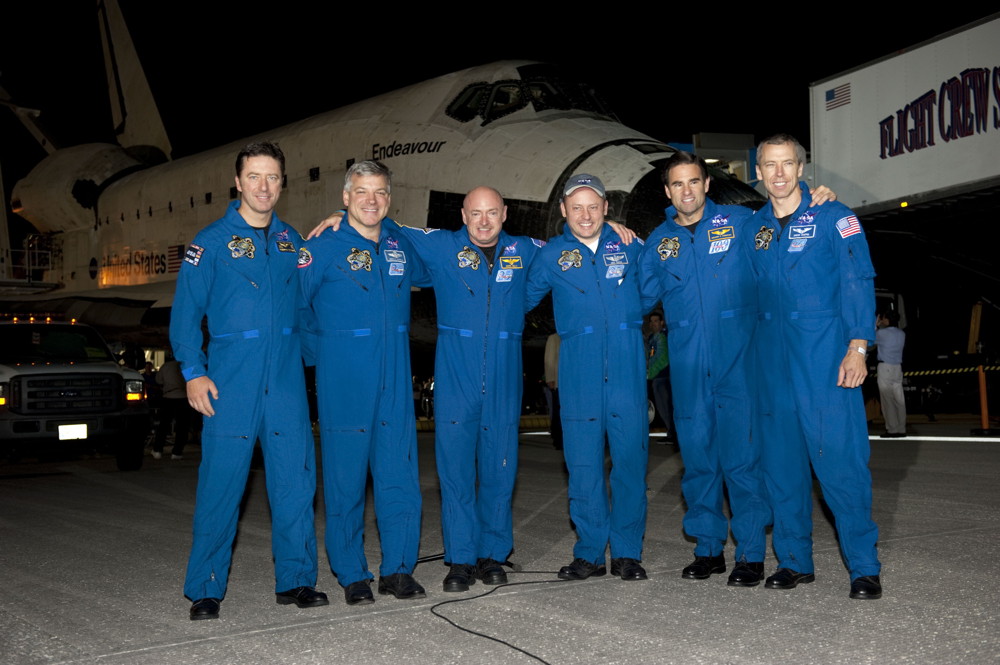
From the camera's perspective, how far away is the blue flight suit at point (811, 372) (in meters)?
4.76

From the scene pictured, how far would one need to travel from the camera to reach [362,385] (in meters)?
4.95

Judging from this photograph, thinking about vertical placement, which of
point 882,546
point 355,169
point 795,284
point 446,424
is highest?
point 355,169

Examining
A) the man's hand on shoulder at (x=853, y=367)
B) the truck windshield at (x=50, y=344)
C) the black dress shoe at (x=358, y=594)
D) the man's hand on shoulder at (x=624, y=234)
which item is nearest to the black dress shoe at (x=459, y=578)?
the black dress shoe at (x=358, y=594)

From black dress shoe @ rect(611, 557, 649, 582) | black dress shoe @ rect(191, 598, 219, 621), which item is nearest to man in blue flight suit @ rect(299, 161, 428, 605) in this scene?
black dress shoe @ rect(191, 598, 219, 621)

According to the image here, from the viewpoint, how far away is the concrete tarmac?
12.0 feet

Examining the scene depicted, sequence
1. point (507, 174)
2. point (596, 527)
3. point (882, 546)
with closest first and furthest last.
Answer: point (596, 527) → point (882, 546) → point (507, 174)

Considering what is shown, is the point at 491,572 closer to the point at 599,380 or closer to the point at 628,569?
the point at 628,569

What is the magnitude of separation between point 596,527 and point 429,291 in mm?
8246

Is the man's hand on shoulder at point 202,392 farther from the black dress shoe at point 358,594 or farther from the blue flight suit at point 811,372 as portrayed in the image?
the blue flight suit at point 811,372

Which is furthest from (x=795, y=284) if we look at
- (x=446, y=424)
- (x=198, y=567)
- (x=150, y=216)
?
(x=150, y=216)

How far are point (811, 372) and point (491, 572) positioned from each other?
189 centimetres

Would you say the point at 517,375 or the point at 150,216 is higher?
the point at 150,216

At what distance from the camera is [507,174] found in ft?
41.5

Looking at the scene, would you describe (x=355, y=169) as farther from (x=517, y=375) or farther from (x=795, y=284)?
(x=795, y=284)
